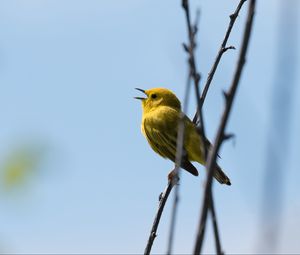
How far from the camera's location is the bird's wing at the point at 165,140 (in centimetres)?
814

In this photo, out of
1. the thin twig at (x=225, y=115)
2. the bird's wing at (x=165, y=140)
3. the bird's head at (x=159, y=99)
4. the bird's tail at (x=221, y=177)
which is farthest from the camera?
the bird's head at (x=159, y=99)

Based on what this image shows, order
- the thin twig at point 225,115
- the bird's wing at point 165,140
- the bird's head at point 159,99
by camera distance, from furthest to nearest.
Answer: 1. the bird's head at point 159,99
2. the bird's wing at point 165,140
3. the thin twig at point 225,115

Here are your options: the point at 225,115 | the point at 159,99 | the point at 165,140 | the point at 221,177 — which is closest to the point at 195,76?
the point at 225,115

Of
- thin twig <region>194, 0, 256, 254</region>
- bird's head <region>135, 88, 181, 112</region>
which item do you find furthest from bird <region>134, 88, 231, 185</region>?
thin twig <region>194, 0, 256, 254</region>

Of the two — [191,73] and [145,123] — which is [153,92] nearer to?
[145,123]

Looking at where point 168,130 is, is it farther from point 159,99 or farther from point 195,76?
point 195,76

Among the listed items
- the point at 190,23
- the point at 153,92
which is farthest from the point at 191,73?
the point at 153,92

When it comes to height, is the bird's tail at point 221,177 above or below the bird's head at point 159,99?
below

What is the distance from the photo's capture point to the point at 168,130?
340 inches

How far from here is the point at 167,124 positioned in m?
8.78

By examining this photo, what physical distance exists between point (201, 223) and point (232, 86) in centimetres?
45

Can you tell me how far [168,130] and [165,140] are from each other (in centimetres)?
16

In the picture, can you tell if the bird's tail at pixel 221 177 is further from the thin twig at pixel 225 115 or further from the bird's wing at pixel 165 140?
the thin twig at pixel 225 115

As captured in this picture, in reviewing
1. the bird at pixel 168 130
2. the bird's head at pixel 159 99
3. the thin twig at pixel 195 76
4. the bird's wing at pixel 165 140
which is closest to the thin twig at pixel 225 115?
the thin twig at pixel 195 76
